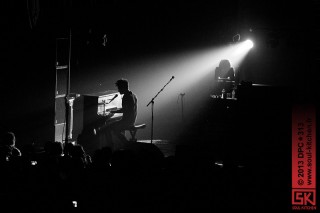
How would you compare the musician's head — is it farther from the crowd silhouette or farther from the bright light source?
the bright light source

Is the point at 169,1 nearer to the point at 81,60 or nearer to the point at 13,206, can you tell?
the point at 81,60

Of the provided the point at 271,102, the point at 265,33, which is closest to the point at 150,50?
the point at 265,33

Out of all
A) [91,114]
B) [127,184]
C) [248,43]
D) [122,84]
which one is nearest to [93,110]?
[91,114]

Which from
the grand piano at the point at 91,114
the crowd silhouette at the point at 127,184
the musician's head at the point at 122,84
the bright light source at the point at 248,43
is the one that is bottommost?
the crowd silhouette at the point at 127,184

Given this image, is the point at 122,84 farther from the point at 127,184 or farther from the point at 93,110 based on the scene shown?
the point at 127,184

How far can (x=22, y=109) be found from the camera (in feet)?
43.3

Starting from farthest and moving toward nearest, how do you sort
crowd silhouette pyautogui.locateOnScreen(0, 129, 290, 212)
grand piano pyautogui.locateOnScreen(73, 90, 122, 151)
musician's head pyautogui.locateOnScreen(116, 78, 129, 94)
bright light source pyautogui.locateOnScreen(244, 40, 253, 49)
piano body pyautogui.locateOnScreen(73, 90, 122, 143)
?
1. bright light source pyautogui.locateOnScreen(244, 40, 253, 49)
2. piano body pyautogui.locateOnScreen(73, 90, 122, 143)
3. grand piano pyautogui.locateOnScreen(73, 90, 122, 151)
4. musician's head pyautogui.locateOnScreen(116, 78, 129, 94)
5. crowd silhouette pyautogui.locateOnScreen(0, 129, 290, 212)

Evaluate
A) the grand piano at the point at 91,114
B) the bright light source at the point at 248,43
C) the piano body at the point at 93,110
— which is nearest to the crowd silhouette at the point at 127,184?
the grand piano at the point at 91,114

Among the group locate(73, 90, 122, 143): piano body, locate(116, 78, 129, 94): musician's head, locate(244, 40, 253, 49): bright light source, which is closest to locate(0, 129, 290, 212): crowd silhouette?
locate(116, 78, 129, 94): musician's head

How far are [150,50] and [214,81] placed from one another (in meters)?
2.76

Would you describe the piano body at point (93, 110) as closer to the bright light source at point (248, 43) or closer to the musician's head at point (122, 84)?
the musician's head at point (122, 84)

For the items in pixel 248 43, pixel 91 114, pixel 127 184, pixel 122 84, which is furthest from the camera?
pixel 248 43

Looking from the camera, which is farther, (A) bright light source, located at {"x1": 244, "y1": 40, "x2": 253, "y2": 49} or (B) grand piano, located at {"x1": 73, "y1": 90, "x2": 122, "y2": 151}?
(A) bright light source, located at {"x1": 244, "y1": 40, "x2": 253, "y2": 49}

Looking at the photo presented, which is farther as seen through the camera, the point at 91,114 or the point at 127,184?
the point at 91,114
